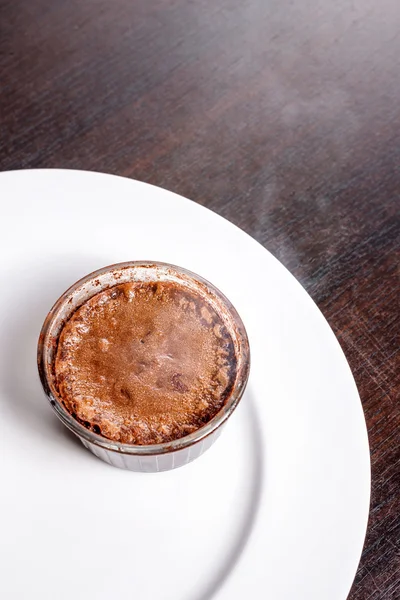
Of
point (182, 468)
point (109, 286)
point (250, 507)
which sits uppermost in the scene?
point (109, 286)

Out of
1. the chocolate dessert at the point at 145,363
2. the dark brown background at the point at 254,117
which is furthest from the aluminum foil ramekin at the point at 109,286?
the dark brown background at the point at 254,117

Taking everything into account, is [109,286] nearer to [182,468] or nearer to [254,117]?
[182,468]

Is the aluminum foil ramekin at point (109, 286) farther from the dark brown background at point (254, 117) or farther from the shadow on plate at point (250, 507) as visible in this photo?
the dark brown background at point (254, 117)

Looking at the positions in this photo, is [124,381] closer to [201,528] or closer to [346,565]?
[201,528]

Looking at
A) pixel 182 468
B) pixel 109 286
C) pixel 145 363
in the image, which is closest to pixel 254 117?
pixel 109 286

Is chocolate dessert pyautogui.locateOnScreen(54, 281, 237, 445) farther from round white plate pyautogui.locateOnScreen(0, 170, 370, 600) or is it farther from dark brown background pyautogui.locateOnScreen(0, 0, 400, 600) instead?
dark brown background pyautogui.locateOnScreen(0, 0, 400, 600)

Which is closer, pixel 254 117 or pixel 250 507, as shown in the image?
pixel 250 507

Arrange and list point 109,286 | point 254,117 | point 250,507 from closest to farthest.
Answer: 1. point 250,507
2. point 109,286
3. point 254,117

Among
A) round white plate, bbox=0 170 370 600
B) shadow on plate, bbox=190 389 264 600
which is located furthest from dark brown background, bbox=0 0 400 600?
shadow on plate, bbox=190 389 264 600
